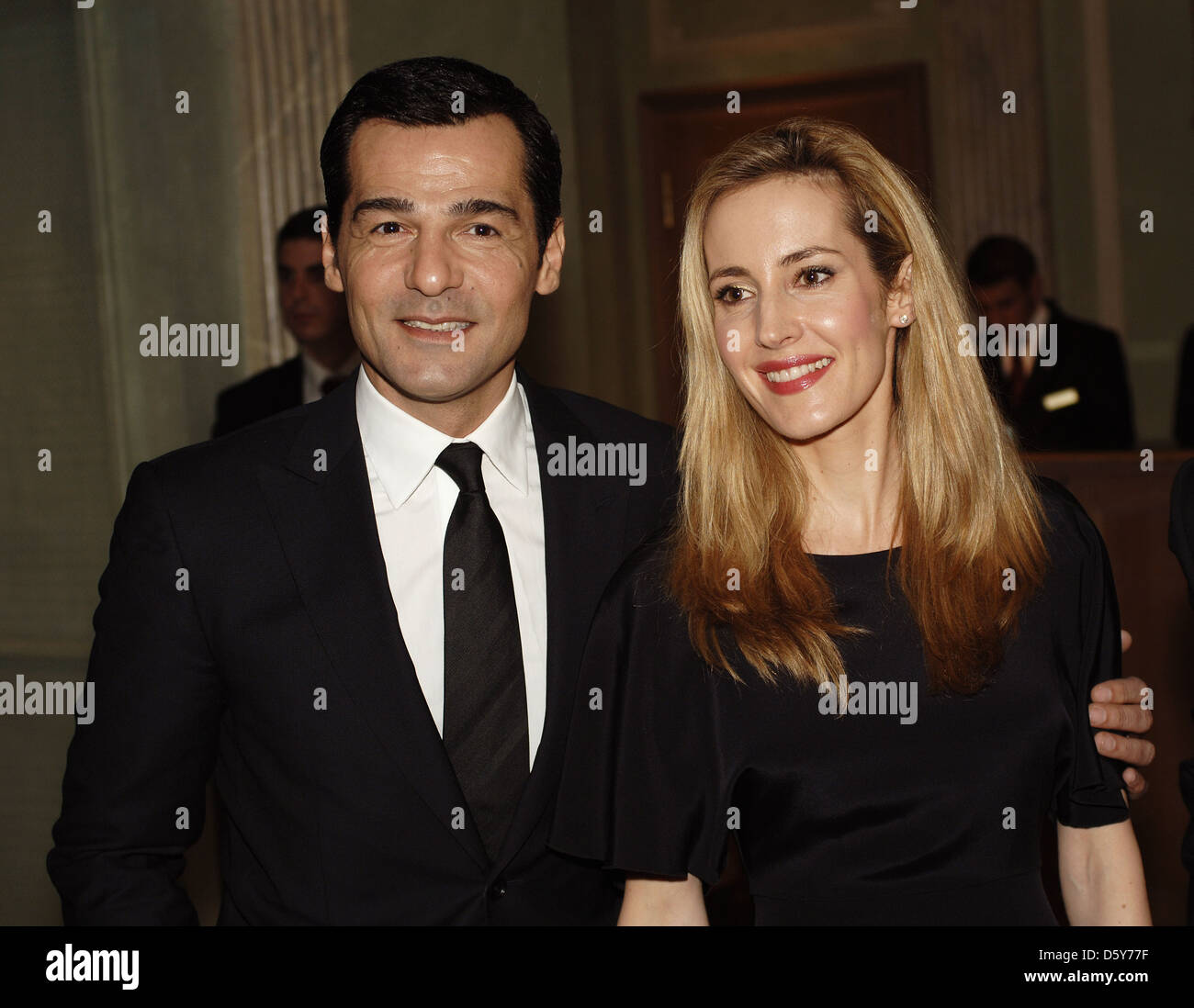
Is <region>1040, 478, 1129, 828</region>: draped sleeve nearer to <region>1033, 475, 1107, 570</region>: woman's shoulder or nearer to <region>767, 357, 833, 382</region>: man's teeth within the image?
<region>1033, 475, 1107, 570</region>: woman's shoulder

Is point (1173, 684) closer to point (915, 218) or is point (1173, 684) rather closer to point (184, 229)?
point (915, 218)

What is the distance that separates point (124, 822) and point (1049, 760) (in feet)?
4.30

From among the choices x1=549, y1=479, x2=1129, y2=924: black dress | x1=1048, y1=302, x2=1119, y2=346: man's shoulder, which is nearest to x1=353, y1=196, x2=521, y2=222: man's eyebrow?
x1=549, y1=479, x2=1129, y2=924: black dress

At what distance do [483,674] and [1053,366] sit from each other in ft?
12.2

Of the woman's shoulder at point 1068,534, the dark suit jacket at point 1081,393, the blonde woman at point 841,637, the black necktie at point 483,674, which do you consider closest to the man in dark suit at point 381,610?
the black necktie at point 483,674

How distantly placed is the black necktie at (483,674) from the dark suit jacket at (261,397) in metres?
2.27

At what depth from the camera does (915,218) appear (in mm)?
1925

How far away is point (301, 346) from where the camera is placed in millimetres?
4039

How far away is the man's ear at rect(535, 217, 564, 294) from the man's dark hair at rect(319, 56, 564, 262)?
2cm

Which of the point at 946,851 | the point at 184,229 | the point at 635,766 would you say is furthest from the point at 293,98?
the point at 946,851

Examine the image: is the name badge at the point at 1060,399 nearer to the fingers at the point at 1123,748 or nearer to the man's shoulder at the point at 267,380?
the man's shoulder at the point at 267,380

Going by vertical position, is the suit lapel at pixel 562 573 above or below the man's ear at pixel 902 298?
below

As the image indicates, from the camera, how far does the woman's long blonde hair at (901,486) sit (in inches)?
71.5

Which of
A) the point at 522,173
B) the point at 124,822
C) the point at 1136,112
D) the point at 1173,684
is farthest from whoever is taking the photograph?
the point at 1136,112
